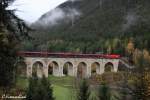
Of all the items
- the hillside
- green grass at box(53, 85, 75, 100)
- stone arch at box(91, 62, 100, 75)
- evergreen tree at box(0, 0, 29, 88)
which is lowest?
green grass at box(53, 85, 75, 100)

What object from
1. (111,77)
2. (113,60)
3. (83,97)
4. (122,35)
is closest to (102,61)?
(113,60)

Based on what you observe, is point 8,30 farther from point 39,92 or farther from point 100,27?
point 100,27

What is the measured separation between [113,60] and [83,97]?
66.6 meters

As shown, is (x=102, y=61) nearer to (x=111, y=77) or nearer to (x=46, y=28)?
(x=111, y=77)

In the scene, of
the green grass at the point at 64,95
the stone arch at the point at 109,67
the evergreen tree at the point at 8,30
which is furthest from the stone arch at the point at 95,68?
the evergreen tree at the point at 8,30

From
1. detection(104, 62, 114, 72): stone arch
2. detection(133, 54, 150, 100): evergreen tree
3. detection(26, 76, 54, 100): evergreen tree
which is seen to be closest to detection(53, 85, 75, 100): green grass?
detection(26, 76, 54, 100): evergreen tree

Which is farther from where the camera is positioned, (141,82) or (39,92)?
→ (39,92)

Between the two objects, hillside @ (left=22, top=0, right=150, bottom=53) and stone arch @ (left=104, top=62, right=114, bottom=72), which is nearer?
stone arch @ (left=104, top=62, right=114, bottom=72)

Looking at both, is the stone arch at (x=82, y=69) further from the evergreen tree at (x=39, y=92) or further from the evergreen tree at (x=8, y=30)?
the evergreen tree at (x=8, y=30)

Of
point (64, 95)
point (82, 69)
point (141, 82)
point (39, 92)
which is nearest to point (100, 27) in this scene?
point (82, 69)

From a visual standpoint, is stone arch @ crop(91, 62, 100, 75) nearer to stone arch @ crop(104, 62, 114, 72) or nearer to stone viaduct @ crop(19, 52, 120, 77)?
stone viaduct @ crop(19, 52, 120, 77)

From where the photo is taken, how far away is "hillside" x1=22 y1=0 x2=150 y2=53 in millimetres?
127125

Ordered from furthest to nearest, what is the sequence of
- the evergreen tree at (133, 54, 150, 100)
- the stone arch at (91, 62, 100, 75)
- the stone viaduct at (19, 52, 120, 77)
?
the stone arch at (91, 62, 100, 75) → the stone viaduct at (19, 52, 120, 77) → the evergreen tree at (133, 54, 150, 100)

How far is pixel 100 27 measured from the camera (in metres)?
148
